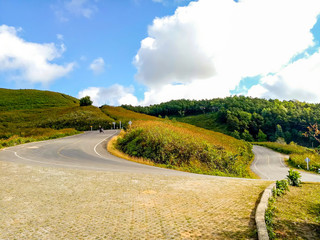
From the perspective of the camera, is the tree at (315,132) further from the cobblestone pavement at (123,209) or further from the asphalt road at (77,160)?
the asphalt road at (77,160)

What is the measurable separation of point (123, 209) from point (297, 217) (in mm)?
5264

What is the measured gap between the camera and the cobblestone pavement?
5773 mm

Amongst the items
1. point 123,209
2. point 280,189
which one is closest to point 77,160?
point 123,209

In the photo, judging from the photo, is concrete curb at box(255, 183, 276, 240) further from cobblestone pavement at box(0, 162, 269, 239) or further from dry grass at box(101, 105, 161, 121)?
dry grass at box(101, 105, 161, 121)

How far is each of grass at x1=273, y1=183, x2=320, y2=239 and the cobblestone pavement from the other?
29.1 inches

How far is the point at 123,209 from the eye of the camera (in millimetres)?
7527

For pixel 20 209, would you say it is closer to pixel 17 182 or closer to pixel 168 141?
pixel 17 182

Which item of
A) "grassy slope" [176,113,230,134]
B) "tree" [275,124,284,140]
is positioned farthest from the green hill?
"tree" [275,124,284,140]

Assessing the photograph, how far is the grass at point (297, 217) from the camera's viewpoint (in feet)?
19.1

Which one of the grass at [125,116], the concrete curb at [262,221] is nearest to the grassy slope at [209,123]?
the grass at [125,116]

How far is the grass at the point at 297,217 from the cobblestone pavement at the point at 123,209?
2.42 ft

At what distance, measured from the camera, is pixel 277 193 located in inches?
384

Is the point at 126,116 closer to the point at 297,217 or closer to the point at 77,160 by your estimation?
the point at 77,160

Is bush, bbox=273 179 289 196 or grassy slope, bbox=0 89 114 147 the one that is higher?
grassy slope, bbox=0 89 114 147
